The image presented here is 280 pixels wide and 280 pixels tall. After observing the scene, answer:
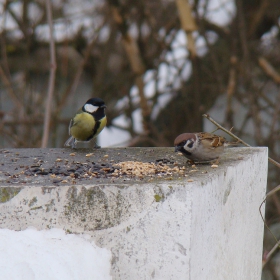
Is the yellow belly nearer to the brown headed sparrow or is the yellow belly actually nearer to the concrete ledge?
the brown headed sparrow

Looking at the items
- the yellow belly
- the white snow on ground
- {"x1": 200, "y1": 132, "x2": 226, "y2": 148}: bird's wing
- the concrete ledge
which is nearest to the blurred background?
the yellow belly

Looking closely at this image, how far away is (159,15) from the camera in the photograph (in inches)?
274

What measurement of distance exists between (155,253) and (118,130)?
5.04 meters

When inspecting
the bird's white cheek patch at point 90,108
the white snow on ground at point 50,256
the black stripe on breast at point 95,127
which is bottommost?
the white snow on ground at point 50,256

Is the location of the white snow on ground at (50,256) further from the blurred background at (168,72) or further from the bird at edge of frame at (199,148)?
the blurred background at (168,72)

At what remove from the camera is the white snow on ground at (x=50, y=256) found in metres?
2.03

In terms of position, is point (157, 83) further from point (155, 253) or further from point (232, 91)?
point (155, 253)

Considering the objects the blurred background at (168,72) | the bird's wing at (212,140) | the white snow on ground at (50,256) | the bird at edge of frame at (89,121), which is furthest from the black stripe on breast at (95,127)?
the white snow on ground at (50,256)

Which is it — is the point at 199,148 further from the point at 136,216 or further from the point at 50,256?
the point at 50,256

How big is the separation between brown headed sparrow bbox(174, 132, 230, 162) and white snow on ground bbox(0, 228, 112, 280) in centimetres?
110

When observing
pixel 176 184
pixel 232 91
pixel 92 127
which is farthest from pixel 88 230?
pixel 232 91

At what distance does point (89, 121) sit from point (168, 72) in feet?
7.54

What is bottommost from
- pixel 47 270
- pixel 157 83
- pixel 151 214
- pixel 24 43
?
pixel 47 270

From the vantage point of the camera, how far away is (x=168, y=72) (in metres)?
6.53
